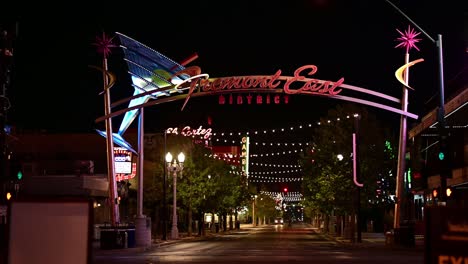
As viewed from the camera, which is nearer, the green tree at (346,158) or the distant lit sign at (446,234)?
the distant lit sign at (446,234)

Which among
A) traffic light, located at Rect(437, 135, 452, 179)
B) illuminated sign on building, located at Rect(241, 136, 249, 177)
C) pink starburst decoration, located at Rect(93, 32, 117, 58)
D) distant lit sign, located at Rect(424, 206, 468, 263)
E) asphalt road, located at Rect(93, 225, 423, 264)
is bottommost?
asphalt road, located at Rect(93, 225, 423, 264)

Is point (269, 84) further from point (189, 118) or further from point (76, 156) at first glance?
point (189, 118)

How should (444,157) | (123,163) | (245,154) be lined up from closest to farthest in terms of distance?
(444,157)
(123,163)
(245,154)

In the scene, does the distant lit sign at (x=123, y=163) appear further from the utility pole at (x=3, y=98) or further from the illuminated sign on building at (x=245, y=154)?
the illuminated sign on building at (x=245, y=154)

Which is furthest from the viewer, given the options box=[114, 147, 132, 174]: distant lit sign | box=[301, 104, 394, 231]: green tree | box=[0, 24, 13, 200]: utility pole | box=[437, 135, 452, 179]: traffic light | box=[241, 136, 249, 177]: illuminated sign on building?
box=[241, 136, 249, 177]: illuminated sign on building

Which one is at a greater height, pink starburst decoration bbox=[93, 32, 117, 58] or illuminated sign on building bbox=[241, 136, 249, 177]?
illuminated sign on building bbox=[241, 136, 249, 177]

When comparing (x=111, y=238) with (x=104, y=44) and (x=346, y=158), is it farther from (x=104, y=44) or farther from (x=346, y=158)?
(x=346, y=158)

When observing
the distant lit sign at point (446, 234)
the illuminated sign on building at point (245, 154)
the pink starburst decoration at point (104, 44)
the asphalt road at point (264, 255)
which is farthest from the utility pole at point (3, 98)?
the illuminated sign on building at point (245, 154)

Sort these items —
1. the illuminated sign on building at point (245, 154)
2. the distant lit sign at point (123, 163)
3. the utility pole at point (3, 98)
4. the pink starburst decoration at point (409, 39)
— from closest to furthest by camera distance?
the utility pole at point (3, 98) → the pink starburst decoration at point (409, 39) → the distant lit sign at point (123, 163) → the illuminated sign on building at point (245, 154)

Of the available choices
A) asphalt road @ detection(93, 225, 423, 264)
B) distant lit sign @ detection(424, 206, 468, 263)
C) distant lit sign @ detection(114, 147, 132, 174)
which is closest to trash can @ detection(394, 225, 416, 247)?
asphalt road @ detection(93, 225, 423, 264)

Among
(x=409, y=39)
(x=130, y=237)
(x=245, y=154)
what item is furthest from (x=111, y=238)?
(x=245, y=154)

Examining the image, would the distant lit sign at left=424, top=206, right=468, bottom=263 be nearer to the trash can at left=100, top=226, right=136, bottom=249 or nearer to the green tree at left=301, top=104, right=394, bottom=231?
the trash can at left=100, top=226, right=136, bottom=249

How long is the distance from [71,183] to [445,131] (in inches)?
1423

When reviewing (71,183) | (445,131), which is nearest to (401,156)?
(445,131)
